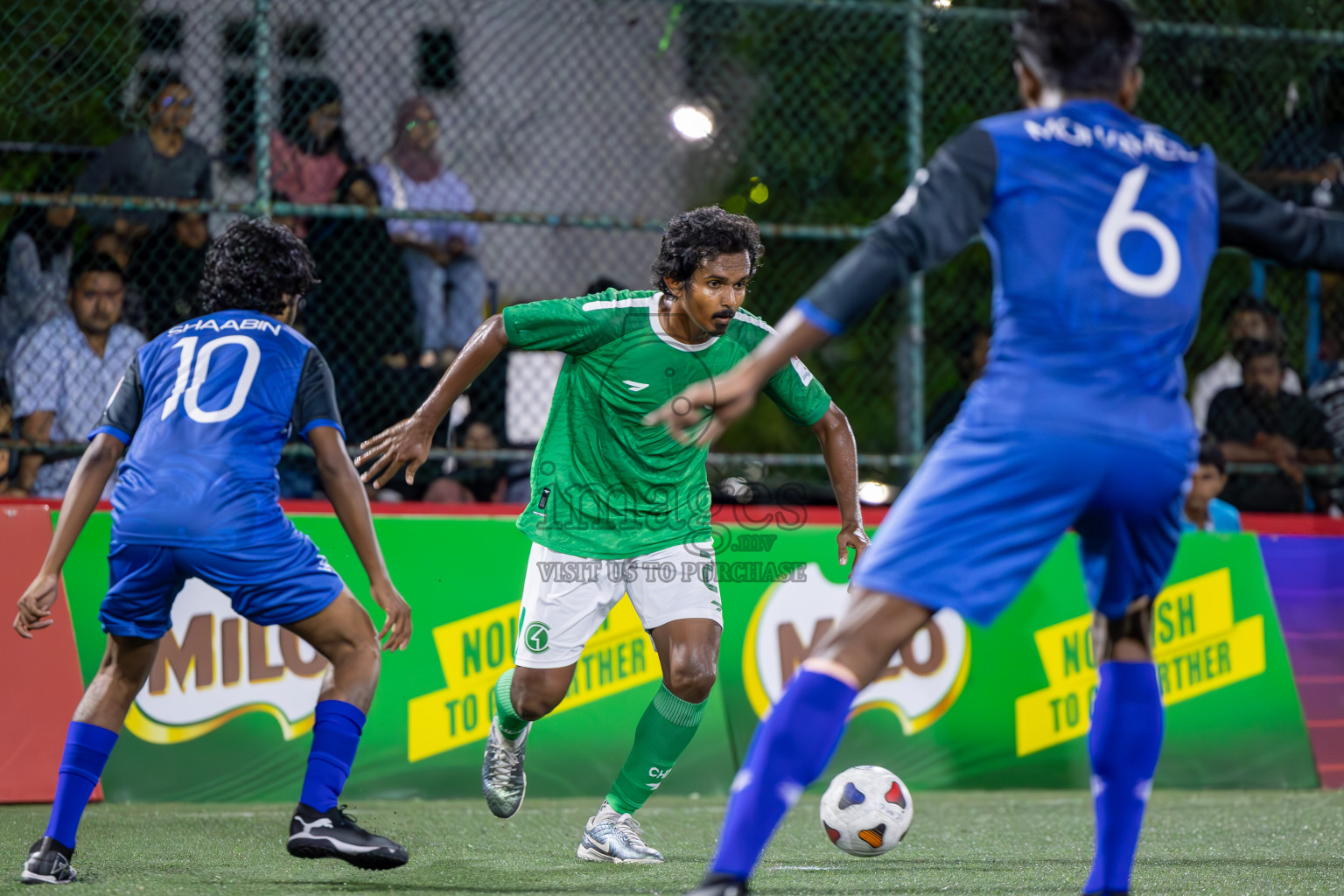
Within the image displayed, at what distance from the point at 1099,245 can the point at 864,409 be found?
27.9 feet

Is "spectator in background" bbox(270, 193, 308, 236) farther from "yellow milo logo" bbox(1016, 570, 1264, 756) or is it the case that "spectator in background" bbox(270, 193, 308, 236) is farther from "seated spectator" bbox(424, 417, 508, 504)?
"yellow milo logo" bbox(1016, 570, 1264, 756)

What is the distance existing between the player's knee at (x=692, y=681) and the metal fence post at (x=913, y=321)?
10.6ft

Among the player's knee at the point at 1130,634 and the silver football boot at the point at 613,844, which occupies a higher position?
the player's knee at the point at 1130,634

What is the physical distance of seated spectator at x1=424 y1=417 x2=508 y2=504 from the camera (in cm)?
792

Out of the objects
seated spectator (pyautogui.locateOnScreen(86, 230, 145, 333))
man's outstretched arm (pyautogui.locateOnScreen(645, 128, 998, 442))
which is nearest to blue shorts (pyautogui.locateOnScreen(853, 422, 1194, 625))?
man's outstretched arm (pyautogui.locateOnScreen(645, 128, 998, 442))

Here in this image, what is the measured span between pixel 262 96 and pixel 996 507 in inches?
218

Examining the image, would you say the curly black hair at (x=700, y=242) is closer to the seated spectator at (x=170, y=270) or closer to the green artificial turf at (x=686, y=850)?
the green artificial turf at (x=686, y=850)

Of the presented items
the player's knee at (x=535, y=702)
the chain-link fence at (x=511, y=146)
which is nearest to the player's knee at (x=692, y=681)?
the player's knee at (x=535, y=702)

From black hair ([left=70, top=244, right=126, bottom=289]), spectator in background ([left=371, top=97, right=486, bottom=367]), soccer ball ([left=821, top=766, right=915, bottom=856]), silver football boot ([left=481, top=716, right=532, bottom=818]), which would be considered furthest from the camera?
spectator in background ([left=371, top=97, right=486, bottom=367])

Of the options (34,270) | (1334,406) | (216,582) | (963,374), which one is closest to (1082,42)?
(216,582)

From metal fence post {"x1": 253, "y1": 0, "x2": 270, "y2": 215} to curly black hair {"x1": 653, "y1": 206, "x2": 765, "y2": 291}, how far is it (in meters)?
2.90

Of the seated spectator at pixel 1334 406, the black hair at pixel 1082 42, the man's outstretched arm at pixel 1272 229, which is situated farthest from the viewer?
the seated spectator at pixel 1334 406

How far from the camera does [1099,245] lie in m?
2.96

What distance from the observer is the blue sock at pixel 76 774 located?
13.8 ft
